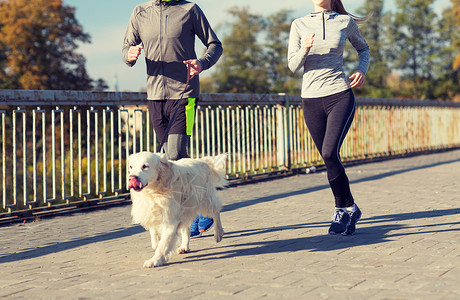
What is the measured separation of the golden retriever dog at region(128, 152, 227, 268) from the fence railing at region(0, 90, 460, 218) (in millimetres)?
2826

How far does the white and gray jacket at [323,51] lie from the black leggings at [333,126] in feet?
0.27

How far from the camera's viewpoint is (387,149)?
55.1 feet

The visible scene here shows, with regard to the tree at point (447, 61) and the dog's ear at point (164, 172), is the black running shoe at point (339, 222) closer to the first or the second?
the dog's ear at point (164, 172)

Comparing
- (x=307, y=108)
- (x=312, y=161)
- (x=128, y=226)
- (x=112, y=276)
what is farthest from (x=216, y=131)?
(x=112, y=276)

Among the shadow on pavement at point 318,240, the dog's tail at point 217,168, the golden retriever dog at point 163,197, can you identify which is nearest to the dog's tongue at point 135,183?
A: the golden retriever dog at point 163,197

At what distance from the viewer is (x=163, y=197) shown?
4.45 metres

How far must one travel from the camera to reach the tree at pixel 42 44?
36750 mm

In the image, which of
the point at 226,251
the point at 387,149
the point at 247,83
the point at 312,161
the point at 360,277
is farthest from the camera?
the point at 247,83

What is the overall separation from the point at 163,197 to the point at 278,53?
260ft

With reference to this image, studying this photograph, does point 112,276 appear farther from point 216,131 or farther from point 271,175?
point 271,175

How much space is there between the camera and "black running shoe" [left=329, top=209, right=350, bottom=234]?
5.43 metres

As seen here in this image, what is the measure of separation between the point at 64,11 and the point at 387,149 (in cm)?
2689

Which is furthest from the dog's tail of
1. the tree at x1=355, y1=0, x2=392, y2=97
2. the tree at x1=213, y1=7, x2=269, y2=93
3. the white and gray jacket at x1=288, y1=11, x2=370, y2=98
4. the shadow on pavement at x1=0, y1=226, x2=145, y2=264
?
the tree at x1=213, y1=7, x2=269, y2=93

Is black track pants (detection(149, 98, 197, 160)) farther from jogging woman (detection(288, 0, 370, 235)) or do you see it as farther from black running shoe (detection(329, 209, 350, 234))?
black running shoe (detection(329, 209, 350, 234))
